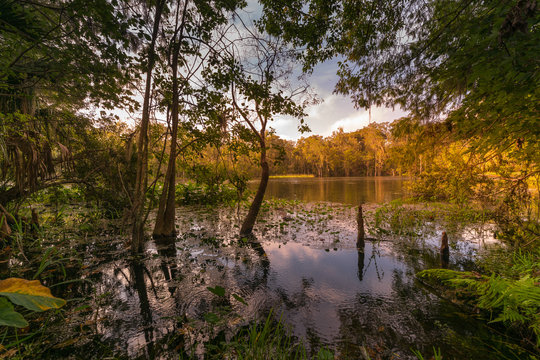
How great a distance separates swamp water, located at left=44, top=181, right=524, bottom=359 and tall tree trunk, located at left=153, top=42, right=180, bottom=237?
676 millimetres

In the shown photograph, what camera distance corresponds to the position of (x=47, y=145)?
4.26m

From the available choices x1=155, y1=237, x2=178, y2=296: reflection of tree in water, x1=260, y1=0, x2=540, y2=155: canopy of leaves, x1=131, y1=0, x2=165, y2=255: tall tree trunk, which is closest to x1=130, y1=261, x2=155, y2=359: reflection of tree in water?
x1=155, y1=237, x2=178, y2=296: reflection of tree in water

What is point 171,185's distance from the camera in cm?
781

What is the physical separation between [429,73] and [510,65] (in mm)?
2592

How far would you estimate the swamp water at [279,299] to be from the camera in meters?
3.31

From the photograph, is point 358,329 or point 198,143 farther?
point 198,143

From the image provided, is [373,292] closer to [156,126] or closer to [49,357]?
[49,357]

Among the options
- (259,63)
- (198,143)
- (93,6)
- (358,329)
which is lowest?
(358,329)

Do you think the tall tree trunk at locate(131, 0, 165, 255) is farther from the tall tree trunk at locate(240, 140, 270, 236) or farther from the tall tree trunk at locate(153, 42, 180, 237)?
the tall tree trunk at locate(240, 140, 270, 236)

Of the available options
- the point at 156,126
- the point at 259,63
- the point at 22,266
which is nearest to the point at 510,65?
the point at 259,63

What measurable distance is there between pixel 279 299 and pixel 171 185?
5759 mm

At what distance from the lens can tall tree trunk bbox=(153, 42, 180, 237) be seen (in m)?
7.06

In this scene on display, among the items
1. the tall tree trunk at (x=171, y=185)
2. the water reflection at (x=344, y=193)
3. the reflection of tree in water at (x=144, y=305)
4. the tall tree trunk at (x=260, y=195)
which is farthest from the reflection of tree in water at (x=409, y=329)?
the tall tree trunk at (x=171, y=185)

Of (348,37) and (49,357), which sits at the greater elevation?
(348,37)
